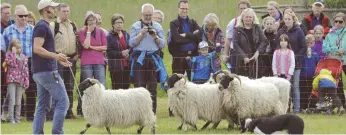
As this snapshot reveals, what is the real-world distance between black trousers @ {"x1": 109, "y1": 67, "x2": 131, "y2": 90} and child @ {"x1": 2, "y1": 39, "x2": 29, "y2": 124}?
177 cm

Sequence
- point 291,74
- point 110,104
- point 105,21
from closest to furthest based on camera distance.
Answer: point 110,104 → point 291,74 → point 105,21

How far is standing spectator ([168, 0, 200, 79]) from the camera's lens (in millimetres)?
17297

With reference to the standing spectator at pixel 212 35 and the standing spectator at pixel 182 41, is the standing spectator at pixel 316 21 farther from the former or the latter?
the standing spectator at pixel 182 41

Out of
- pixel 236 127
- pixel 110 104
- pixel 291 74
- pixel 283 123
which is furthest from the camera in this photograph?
pixel 291 74

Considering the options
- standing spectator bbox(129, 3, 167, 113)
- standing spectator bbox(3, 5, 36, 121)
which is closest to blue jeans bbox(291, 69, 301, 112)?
standing spectator bbox(129, 3, 167, 113)

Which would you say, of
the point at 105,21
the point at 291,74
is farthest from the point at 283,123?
the point at 105,21

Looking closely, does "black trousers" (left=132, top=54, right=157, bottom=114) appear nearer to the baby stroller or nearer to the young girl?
the young girl

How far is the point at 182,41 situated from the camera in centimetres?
1728

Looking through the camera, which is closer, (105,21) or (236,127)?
(236,127)

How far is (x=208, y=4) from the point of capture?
1185 inches

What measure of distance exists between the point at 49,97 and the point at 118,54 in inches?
187

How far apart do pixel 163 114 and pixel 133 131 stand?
3.10 metres

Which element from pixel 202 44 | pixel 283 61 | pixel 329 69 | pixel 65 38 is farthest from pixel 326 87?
pixel 65 38

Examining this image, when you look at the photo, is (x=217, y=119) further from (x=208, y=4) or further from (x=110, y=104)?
(x=208, y=4)
